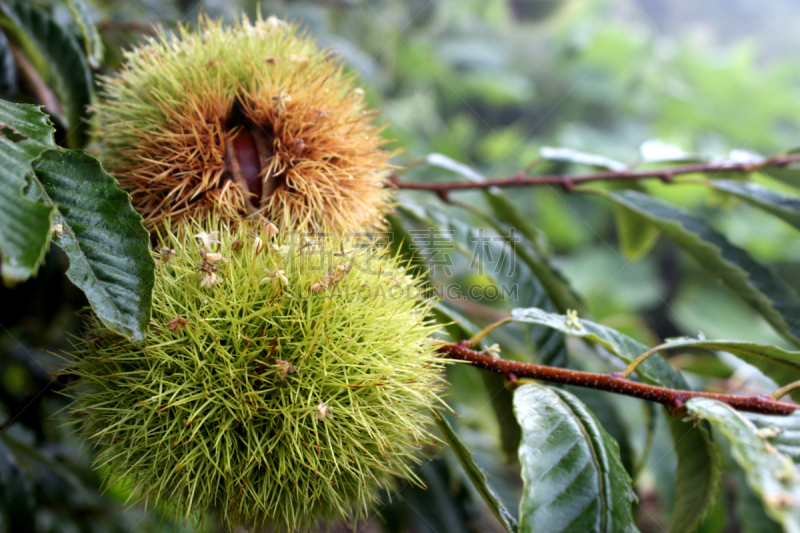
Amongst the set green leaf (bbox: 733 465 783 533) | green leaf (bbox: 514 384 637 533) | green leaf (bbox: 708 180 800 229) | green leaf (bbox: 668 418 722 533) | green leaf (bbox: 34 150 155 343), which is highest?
green leaf (bbox: 708 180 800 229)

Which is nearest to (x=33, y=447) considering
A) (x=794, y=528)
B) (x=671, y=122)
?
(x=794, y=528)

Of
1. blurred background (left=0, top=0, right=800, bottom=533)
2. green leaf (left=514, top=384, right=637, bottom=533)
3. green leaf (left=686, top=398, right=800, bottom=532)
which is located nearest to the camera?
green leaf (left=686, top=398, right=800, bottom=532)

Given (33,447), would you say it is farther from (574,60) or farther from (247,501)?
(574,60)

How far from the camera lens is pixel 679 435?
0.61 metres

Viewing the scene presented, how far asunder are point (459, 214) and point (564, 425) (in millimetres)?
598

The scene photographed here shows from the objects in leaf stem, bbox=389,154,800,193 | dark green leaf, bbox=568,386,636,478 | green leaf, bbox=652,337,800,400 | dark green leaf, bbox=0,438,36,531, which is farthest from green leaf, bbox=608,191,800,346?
dark green leaf, bbox=0,438,36,531

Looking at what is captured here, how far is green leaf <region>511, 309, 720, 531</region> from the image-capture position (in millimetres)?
591

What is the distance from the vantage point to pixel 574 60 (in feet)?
9.96

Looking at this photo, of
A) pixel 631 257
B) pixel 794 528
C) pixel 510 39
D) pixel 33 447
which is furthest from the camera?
pixel 510 39

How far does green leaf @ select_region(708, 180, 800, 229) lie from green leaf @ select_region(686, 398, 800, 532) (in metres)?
0.55

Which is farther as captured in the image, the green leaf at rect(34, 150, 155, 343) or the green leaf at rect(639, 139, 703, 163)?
the green leaf at rect(639, 139, 703, 163)

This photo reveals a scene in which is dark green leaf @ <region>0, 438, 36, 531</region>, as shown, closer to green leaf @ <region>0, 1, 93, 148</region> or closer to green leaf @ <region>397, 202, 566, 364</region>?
green leaf @ <region>0, 1, 93, 148</region>

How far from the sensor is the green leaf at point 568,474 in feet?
1.49

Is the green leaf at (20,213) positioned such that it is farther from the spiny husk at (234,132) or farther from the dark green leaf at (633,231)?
the dark green leaf at (633,231)
